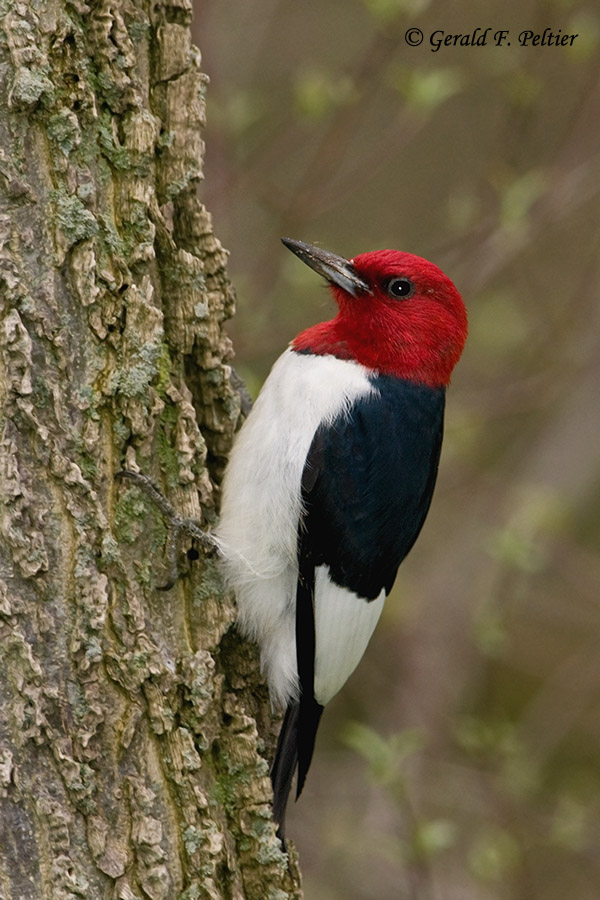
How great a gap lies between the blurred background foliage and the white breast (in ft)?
2.50

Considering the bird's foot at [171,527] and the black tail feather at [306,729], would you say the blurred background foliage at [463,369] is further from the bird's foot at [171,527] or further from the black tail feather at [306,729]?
the bird's foot at [171,527]

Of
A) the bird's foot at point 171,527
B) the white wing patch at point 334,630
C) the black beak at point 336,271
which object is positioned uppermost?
the black beak at point 336,271

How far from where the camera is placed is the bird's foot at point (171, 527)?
2.56 meters

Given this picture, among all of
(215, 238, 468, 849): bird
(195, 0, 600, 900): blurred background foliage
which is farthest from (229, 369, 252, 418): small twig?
(215, 238, 468, 849): bird

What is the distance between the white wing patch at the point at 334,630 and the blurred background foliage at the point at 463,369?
1.93 feet

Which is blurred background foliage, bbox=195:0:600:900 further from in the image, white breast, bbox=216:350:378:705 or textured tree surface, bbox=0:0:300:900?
textured tree surface, bbox=0:0:300:900

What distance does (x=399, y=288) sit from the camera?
337cm

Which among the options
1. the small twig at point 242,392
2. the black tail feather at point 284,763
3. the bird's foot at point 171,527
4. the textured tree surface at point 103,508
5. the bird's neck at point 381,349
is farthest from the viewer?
the small twig at point 242,392

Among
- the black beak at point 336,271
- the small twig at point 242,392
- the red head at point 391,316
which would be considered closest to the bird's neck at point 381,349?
the red head at point 391,316

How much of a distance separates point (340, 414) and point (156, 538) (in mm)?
750

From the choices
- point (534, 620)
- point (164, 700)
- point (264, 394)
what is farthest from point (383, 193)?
point (164, 700)

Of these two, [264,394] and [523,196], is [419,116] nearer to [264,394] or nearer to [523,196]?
[523,196]

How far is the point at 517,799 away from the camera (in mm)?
5121

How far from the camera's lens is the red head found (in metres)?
3.28
